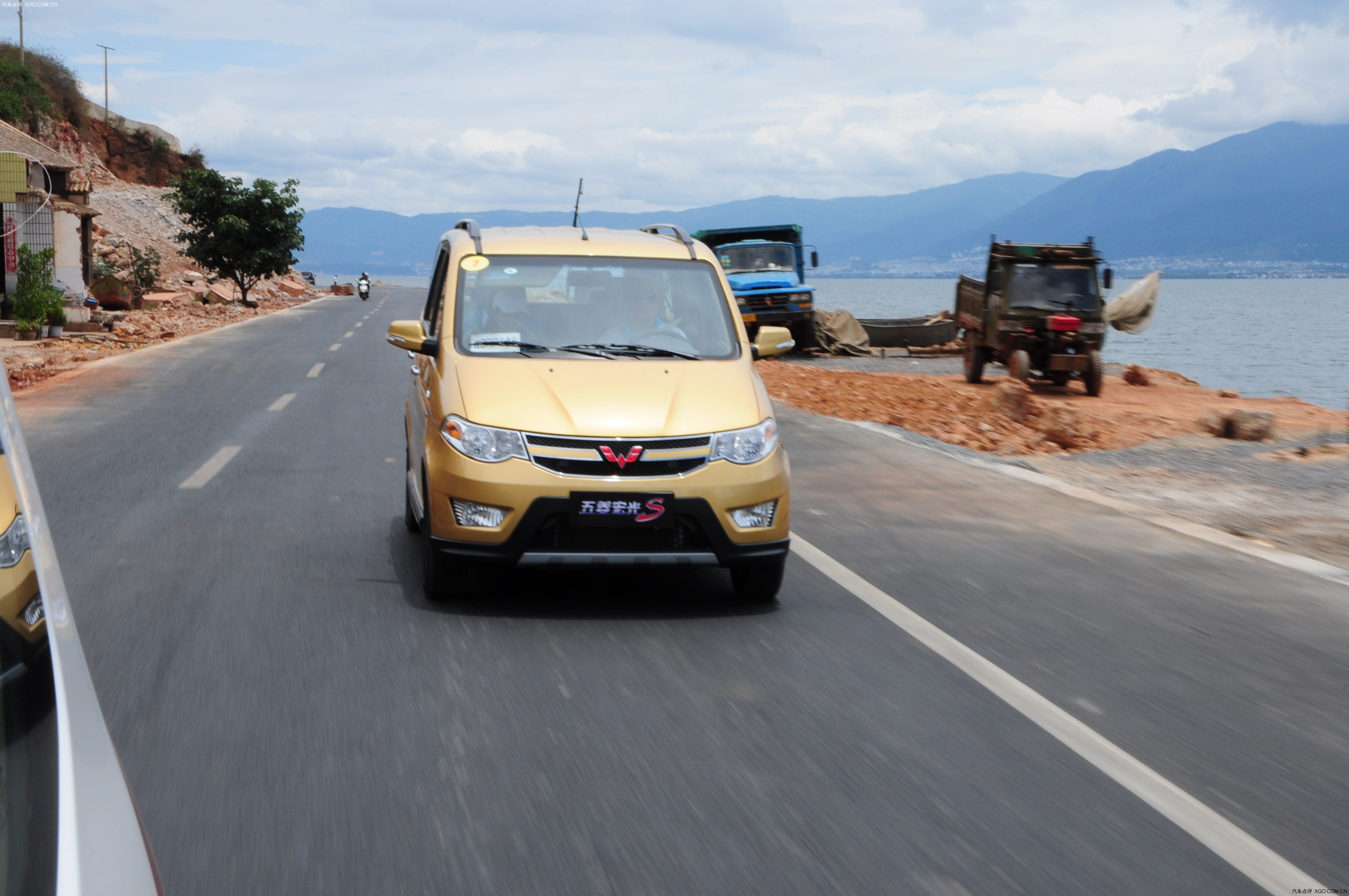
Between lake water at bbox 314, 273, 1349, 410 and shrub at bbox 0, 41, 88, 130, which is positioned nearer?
lake water at bbox 314, 273, 1349, 410

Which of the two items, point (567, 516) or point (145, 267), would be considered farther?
point (145, 267)

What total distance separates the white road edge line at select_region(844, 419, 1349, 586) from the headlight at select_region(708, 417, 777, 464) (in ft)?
12.1

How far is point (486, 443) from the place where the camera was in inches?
220

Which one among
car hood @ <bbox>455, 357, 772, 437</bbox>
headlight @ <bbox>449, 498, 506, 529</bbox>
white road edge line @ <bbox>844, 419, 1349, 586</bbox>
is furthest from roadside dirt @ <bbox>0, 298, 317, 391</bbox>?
white road edge line @ <bbox>844, 419, 1349, 586</bbox>

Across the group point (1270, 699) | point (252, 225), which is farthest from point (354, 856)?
point (252, 225)

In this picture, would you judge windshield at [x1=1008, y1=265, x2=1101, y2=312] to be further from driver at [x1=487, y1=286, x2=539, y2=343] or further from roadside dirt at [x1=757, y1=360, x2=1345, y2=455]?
Answer: driver at [x1=487, y1=286, x2=539, y2=343]

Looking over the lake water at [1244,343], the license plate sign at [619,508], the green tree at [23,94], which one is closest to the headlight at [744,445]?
the license plate sign at [619,508]

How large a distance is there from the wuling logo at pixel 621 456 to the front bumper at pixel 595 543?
264 mm

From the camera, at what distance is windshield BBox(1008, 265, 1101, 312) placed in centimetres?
2459

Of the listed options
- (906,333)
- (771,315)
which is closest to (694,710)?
(771,315)

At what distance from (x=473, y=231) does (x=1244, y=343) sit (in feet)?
195

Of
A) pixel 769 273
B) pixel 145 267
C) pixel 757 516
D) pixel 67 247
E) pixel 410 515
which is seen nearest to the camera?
pixel 757 516

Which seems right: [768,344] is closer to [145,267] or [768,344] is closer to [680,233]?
[680,233]

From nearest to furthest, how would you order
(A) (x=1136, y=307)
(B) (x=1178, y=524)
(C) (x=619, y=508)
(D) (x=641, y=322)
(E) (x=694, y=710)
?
(E) (x=694, y=710) < (C) (x=619, y=508) < (D) (x=641, y=322) < (B) (x=1178, y=524) < (A) (x=1136, y=307)
